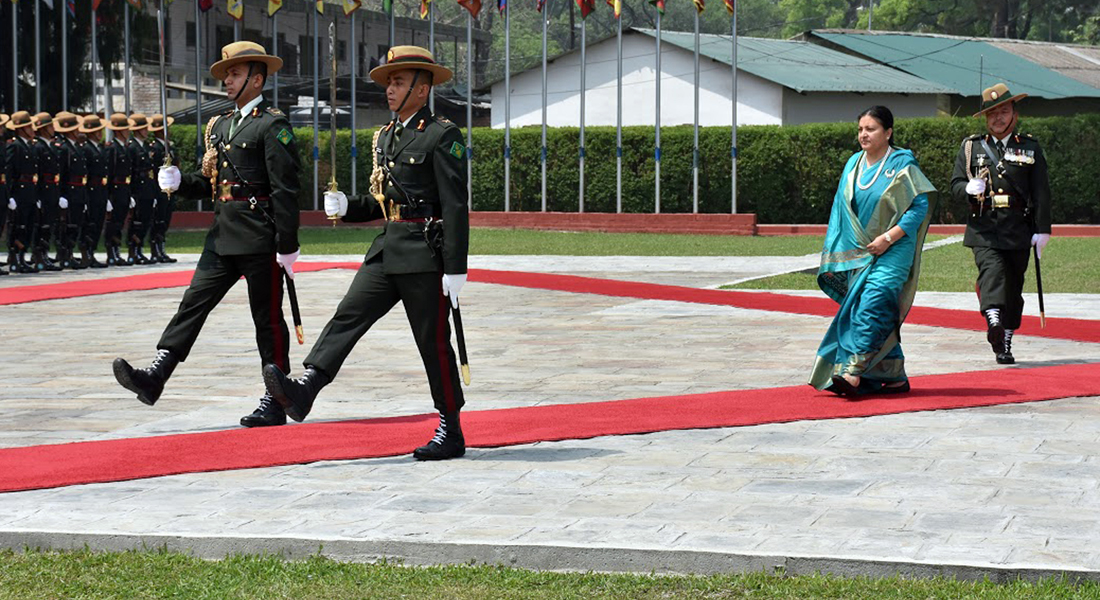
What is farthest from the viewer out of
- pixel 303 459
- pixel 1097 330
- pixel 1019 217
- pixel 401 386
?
pixel 1097 330

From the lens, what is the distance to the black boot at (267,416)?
8672 millimetres

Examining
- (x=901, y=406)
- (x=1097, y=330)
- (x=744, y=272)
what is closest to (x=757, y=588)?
(x=901, y=406)

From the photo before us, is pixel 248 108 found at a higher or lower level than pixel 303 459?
higher

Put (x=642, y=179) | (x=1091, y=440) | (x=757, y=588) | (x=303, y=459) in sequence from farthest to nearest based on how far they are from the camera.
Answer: (x=642, y=179) < (x=1091, y=440) < (x=303, y=459) < (x=757, y=588)

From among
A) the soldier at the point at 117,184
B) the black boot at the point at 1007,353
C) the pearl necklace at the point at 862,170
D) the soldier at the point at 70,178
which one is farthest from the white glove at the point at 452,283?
the soldier at the point at 117,184

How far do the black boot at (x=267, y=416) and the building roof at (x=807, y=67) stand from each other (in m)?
35.2

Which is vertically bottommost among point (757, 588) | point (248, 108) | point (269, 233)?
point (757, 588)

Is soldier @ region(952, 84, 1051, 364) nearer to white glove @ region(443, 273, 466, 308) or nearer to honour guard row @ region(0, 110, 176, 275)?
white glove @ region(443, 273, 466, 308)

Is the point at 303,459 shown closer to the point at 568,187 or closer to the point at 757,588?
the point at 757,588

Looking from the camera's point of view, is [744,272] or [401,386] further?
[744,272]

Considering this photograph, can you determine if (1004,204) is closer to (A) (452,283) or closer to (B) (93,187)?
(A) (452,283)

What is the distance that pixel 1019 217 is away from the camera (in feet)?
38.8

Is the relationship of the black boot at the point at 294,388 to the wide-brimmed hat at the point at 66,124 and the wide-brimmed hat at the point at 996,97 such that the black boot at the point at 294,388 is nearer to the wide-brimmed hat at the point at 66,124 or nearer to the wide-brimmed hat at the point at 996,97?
the wide-brimmed hat at the point at 996,97

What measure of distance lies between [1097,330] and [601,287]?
6412 millimetres
